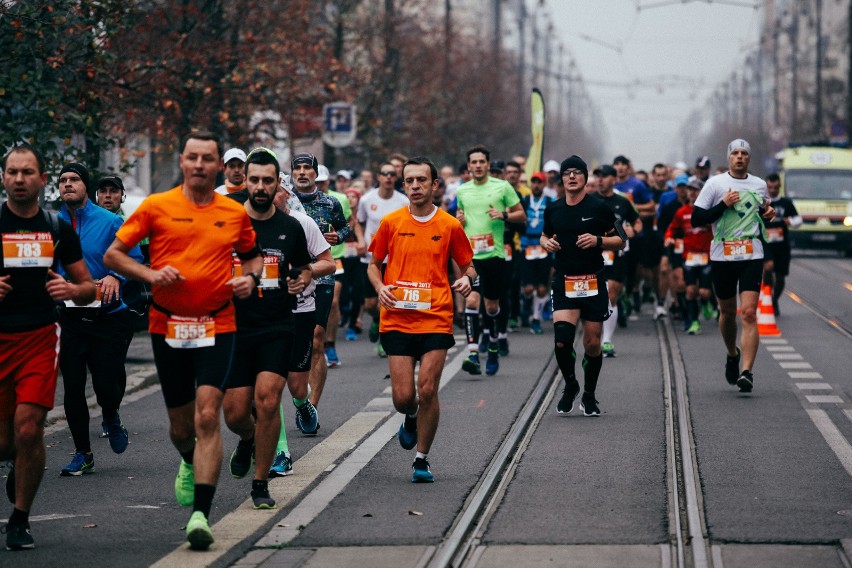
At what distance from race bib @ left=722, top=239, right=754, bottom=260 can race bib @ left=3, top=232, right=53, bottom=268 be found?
282 inches

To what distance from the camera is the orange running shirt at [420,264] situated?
931 centimetres

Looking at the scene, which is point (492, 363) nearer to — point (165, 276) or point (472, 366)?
point (472, 366)

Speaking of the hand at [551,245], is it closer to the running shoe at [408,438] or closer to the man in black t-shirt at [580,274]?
the man in black t-shirt at [580,274]

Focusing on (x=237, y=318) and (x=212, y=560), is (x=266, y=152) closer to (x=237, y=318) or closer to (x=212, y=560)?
Answer: (x=237, y=318)

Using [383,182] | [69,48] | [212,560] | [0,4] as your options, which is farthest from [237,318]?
[383,182]

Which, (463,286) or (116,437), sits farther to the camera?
(116,437)

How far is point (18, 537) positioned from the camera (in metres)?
7.51

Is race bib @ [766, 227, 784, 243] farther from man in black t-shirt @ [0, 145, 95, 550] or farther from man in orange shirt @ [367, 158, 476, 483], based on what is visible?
man in black t-shirt @ [0, 145, 95, 550]

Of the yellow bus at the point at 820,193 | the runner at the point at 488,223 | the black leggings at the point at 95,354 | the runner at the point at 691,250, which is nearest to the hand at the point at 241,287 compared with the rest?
the black leggings at the point at 95,354

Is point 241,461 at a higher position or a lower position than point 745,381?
higher

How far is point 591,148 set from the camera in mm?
170625

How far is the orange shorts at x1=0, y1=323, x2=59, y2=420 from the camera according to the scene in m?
7.59

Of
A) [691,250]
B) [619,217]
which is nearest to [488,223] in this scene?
[619,217]

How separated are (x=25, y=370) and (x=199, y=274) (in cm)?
96
